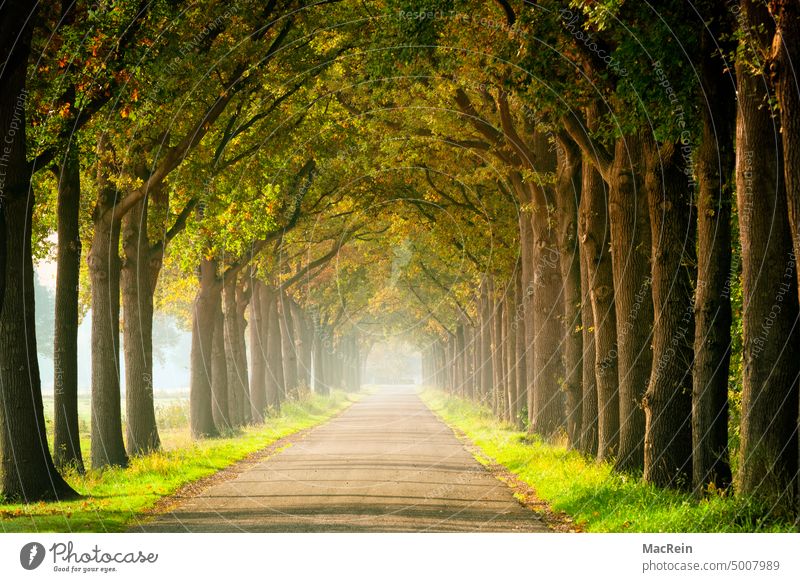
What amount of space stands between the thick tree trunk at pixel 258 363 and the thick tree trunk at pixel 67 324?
2080 cm

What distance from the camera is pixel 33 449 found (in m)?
17.0

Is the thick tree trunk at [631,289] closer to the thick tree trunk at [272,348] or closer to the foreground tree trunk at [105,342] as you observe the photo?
the foreground tree trunk at [105,342]

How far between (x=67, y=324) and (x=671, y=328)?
11838 millimetres

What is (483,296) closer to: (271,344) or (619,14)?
(271,344)

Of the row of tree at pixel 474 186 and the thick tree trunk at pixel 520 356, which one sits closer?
the row of tree at pixel 474 186

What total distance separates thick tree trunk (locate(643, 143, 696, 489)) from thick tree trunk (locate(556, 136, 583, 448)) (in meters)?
8.06

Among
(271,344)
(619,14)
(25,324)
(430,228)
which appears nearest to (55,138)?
(25,324)

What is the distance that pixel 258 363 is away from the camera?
44.9 m

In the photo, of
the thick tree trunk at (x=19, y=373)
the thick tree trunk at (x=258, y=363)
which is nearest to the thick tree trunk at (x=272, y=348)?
the thick tree trunk at (x=258, y=363)

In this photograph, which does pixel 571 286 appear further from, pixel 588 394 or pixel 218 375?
pixel 218 375

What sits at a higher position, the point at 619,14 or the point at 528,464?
the point at 619,14

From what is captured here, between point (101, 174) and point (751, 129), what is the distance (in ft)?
51.2

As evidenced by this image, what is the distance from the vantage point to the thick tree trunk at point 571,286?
2480cm

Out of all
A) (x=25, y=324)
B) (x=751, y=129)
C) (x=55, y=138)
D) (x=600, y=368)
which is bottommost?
(x=600, y=368)
